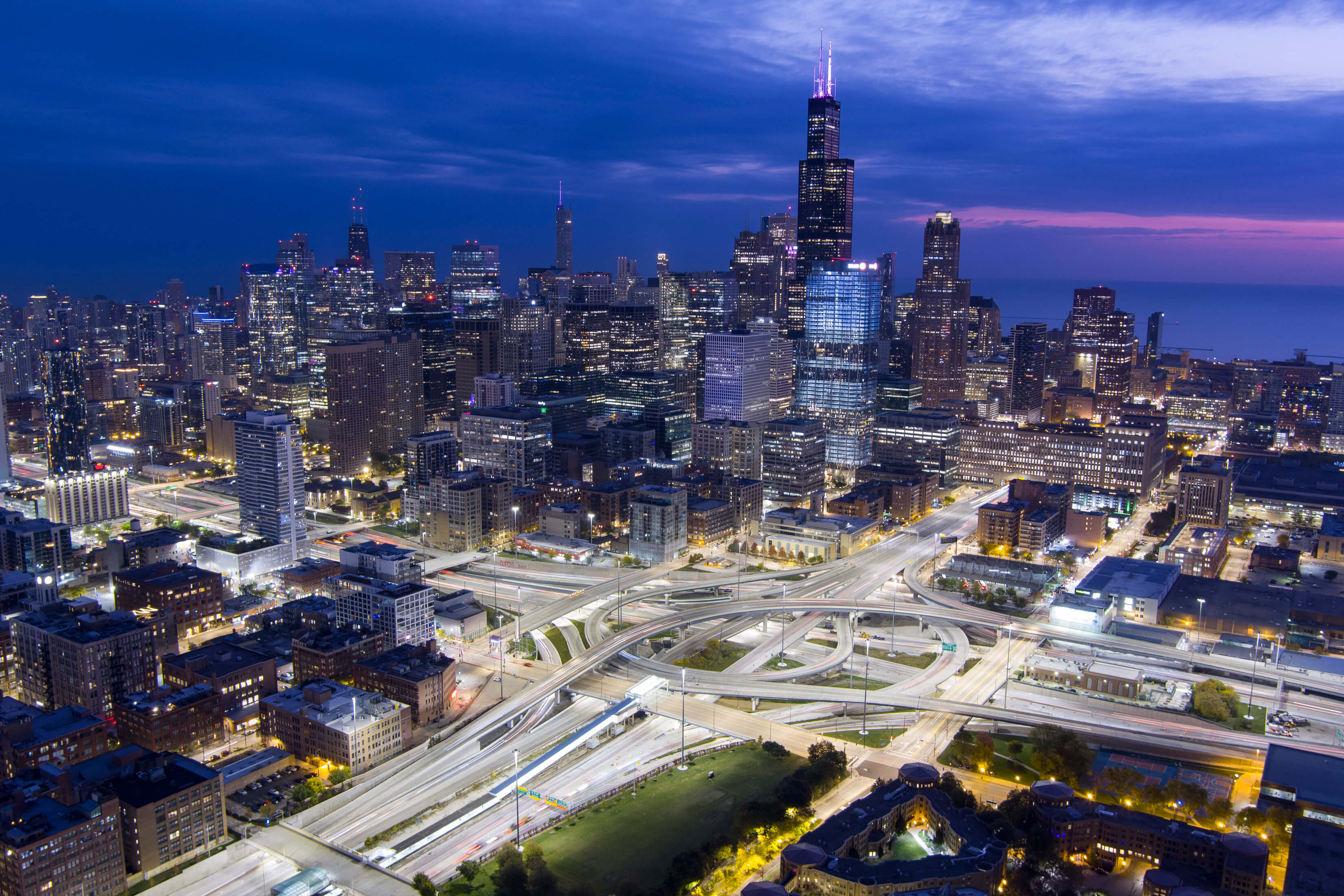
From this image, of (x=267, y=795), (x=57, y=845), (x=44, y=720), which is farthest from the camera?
(x=44, y=720)

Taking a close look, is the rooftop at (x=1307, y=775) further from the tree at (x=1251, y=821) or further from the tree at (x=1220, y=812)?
the tree at (x=1220, y=812)

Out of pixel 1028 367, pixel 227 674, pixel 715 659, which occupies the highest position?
pixel 1028 367

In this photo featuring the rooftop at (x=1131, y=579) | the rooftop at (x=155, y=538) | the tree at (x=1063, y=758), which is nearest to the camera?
the tree at (x=1063, y=758)

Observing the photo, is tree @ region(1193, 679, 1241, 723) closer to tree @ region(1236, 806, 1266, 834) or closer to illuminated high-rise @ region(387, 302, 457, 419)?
tree @ region(1236, 806, 1266, 834)

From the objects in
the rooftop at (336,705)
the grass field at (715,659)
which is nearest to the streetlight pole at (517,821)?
the rooftop at (336,705)

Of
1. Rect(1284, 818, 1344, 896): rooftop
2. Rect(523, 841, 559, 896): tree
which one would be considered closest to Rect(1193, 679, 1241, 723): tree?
Rect(1284, 818, 1344, 896): rooftop

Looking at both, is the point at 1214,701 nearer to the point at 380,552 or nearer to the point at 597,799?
the point at 597,799

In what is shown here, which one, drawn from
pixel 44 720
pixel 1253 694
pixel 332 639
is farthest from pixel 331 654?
pixel 1253 694
